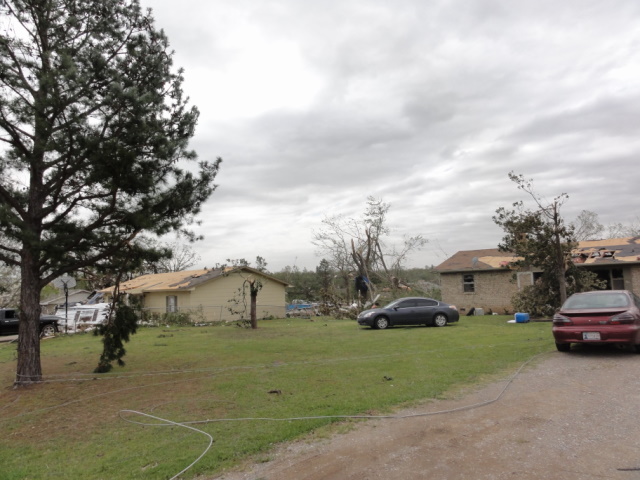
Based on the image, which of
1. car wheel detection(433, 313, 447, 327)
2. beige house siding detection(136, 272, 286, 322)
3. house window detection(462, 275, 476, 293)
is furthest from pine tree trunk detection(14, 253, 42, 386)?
house window detection(462, 275, 476, 293)

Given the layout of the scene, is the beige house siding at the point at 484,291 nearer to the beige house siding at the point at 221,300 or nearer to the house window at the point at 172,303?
the beige house siding at the point at 221,300

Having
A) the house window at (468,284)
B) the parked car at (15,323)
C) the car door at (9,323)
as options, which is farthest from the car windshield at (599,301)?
the car door at (9,323)

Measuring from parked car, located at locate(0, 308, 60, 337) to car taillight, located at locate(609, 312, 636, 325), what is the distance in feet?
80.9

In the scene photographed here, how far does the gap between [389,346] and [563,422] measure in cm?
789

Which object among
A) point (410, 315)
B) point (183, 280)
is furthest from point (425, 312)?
point (183, 280)

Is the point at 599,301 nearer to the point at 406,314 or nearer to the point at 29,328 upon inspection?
the point at 406,314

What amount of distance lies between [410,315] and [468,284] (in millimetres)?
9041

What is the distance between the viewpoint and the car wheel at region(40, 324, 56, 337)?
23484 mm

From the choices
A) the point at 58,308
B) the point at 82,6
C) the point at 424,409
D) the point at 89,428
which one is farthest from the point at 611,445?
the point at 58,308

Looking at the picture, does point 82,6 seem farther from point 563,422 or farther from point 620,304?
point 620,304

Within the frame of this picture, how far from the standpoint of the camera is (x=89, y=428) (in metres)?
6.36

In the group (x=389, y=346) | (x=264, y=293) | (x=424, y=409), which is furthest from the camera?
(x=264, y=293)

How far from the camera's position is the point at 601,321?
31.2 feet

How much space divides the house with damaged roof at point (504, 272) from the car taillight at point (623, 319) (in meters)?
13.4
